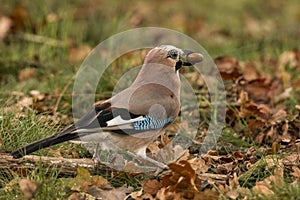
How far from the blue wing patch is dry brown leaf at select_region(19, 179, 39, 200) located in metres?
0.90

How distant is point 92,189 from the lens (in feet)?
13.8

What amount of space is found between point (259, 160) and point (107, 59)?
2712mm

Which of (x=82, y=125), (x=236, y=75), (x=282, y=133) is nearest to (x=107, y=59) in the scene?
(x=236, y=75)

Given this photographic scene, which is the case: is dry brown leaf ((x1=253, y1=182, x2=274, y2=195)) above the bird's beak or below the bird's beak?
below

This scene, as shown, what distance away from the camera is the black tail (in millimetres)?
4238

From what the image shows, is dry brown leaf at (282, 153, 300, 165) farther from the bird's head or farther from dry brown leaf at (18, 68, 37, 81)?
dry brown leaf at (18, 68, 37, 81)

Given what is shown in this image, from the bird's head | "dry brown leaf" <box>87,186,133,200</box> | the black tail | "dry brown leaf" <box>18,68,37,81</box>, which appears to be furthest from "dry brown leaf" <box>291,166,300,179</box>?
"dry brown leaf" <box>18,68,37,81</box>

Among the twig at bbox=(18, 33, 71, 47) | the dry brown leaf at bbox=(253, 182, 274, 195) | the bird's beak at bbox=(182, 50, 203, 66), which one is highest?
the bird's beak at bbox=(182, 50, 203, 66)

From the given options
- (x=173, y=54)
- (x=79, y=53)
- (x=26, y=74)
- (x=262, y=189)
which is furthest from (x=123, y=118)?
(x=79, y=53)

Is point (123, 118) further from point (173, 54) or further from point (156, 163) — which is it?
point (173, 54)

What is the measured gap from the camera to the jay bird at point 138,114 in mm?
4363

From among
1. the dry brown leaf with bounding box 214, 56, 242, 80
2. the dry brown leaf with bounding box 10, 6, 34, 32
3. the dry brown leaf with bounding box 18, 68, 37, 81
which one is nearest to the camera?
the dry brown leaf with bounding box 214, 56, 242, 80

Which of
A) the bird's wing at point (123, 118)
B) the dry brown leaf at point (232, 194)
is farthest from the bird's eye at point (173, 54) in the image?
the dry brown leaf at point (232, 194)

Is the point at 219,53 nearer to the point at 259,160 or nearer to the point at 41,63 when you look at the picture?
the point at 41,63
